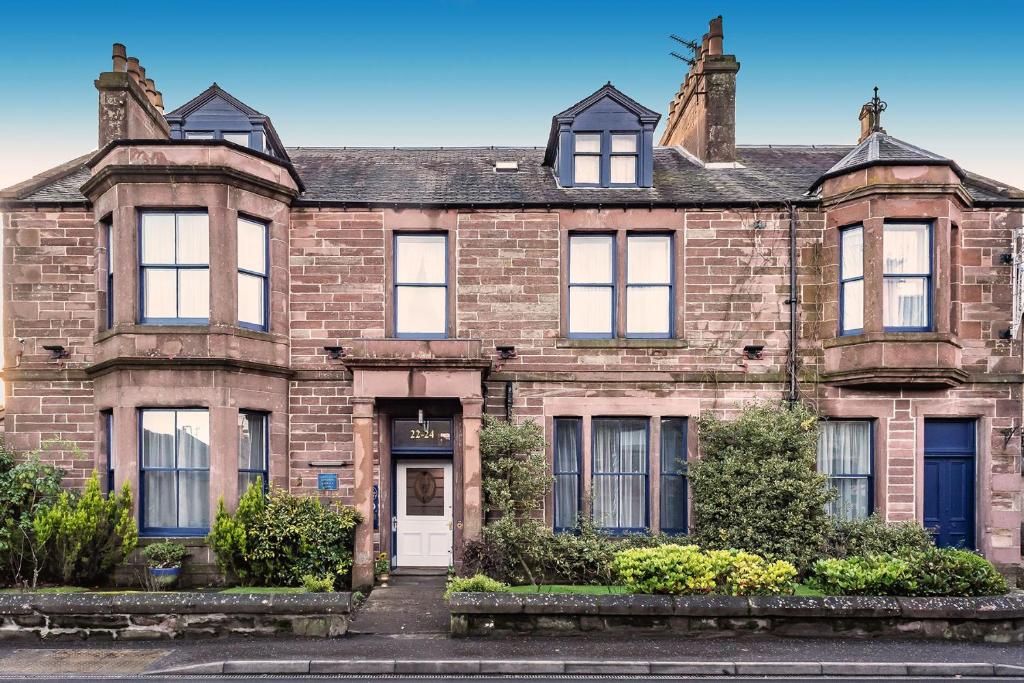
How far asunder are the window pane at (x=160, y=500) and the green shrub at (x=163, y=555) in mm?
693

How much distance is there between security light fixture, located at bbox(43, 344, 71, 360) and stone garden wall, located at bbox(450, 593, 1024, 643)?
9237 mm

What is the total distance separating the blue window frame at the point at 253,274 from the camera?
1473cm

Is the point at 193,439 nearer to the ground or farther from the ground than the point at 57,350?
nearer to the ground

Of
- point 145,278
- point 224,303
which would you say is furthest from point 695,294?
point 145,278

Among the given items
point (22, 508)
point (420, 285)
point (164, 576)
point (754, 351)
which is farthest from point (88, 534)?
point (754, 351)

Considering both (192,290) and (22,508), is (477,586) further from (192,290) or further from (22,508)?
(22,508)

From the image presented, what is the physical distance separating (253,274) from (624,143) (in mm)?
7946

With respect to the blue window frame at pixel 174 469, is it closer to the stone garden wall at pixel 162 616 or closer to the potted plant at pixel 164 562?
the potted plant at pixel 164 562

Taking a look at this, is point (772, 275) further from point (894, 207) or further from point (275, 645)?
point (275, 645)

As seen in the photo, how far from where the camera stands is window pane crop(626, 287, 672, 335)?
15586 mm

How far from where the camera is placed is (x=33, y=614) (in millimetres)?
11023

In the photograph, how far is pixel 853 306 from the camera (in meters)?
15.2

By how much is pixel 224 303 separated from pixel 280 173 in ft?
9.38

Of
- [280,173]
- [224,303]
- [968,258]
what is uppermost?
[280,173]
